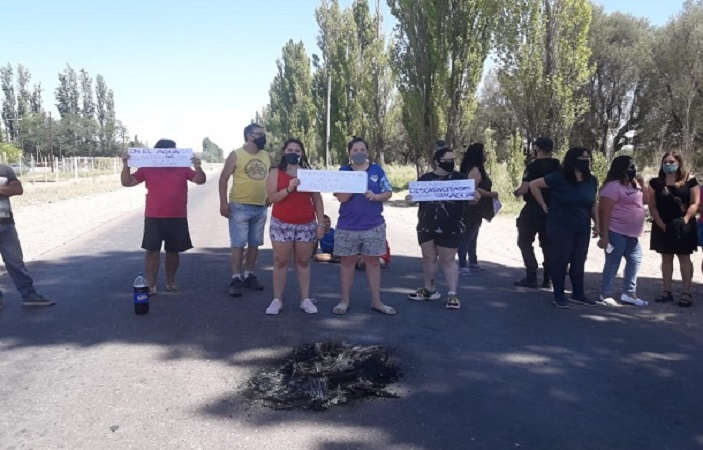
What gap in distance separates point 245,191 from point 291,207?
107 cm

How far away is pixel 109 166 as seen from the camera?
2569 inches

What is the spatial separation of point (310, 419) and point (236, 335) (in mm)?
1835

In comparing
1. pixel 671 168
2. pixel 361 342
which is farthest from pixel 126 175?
pixel 671 168

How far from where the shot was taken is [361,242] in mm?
5855

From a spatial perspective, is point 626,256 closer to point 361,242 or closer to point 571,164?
point 571,164

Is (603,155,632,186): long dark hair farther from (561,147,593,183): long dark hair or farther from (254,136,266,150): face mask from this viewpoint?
(254,136,266,150): face mask

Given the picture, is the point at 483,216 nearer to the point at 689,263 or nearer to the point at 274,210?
the point at 689,263

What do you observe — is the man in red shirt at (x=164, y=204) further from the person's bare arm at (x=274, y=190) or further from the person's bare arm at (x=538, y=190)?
the person's bare arm at (x=538, y=190)

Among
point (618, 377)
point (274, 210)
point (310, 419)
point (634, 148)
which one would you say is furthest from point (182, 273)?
point (634, 148)

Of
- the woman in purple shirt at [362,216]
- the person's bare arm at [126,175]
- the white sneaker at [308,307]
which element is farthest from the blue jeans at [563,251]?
the person's bare arm at [126,175]

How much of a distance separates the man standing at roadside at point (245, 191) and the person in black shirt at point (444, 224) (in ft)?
5.75

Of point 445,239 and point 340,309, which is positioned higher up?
point 445,239

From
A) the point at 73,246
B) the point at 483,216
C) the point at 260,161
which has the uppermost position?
the point at 260,161

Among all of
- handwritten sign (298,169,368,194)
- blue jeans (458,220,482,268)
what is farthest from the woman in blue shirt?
handwritten sign (298,169,368,194)
